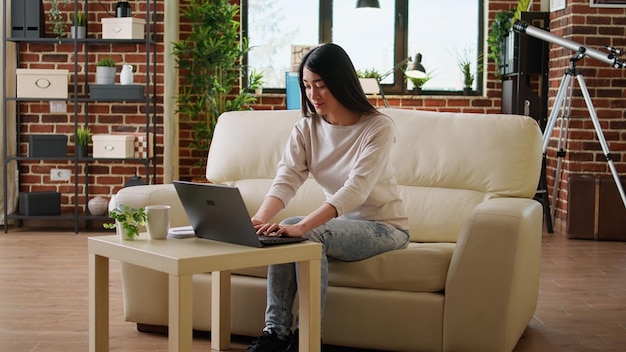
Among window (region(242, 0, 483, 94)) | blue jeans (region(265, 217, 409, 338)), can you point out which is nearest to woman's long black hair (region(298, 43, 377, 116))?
blue jeans (region(265, 217, 409, 338))

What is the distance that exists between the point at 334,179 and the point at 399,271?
1.33ft

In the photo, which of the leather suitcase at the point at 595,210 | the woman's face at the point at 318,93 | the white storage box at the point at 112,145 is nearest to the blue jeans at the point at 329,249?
the woman's face at the point at 318,93

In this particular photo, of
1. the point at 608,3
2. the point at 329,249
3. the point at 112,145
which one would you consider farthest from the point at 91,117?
the point at 329,249

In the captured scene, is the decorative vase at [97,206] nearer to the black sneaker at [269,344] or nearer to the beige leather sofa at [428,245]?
the beige leather sofa at [428,245]

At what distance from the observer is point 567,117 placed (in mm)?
6559

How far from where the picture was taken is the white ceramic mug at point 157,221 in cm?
284

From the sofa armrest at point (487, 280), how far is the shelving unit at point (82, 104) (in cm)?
374

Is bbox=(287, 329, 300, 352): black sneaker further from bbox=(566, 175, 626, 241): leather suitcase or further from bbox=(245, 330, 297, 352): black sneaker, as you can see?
bbox=(566, 175, 626, 241): leather suitcase

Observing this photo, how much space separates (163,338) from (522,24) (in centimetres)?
402

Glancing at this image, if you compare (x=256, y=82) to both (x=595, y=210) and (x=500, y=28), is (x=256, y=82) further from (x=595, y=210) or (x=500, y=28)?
(x=595, y=210)

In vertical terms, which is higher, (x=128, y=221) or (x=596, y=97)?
(x=596, y=97)

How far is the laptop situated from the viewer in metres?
2.65

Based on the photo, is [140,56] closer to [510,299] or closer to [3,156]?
[3,156]

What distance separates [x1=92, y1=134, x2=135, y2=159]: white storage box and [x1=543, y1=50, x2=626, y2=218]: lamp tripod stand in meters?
2.88
